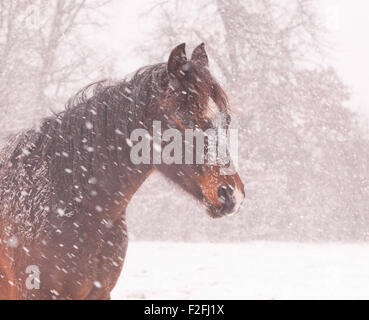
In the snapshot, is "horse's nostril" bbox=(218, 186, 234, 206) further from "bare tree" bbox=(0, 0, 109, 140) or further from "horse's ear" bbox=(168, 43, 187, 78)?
"bare tree" bbox=(0, 0, 109, 140)

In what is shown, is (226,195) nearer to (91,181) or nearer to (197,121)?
(197,121)

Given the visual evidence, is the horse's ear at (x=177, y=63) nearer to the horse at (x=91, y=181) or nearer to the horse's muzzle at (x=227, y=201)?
the horse at (x=91, y=181)

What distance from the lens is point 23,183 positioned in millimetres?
2848

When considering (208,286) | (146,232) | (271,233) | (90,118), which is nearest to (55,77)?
(146,232)

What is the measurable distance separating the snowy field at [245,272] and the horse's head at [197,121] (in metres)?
4.58

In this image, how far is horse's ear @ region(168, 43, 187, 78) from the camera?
2.83 meters

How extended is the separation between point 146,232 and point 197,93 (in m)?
12.7

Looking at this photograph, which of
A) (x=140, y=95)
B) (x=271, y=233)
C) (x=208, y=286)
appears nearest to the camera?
(x=140, y=95)

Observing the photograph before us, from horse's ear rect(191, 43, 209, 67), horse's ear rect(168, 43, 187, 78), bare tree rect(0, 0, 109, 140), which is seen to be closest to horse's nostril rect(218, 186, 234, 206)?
horse's ear rect(168, 43, 187, 78)

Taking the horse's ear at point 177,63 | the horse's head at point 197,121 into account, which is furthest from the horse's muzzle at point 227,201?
the horse's ear at point 177,63

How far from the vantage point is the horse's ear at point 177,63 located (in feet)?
9.29

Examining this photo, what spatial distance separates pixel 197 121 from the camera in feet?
8.98

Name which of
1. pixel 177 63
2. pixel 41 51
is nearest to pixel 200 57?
pixel 177 63

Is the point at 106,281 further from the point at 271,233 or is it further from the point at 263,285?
the point at 271,233
